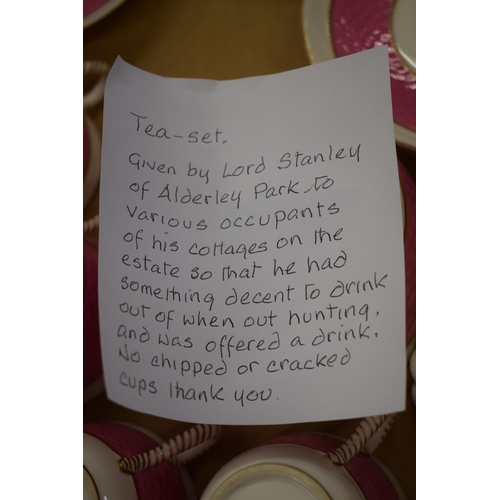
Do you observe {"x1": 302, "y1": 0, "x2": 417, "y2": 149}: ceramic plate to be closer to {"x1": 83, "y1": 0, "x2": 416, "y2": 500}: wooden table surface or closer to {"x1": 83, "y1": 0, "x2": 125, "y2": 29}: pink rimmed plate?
{"x1": 83, "y1": 0, "x2": 416, "y2": 500}: wooden table surface

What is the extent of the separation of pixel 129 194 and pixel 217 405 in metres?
0.21

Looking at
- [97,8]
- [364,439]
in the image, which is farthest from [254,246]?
[97,8]

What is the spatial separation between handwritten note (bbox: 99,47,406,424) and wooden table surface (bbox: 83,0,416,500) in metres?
0.08

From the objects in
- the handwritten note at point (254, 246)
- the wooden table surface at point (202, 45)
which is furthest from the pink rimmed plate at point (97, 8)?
the handwritten note at point (254, 246)

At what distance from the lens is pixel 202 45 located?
0.56 m

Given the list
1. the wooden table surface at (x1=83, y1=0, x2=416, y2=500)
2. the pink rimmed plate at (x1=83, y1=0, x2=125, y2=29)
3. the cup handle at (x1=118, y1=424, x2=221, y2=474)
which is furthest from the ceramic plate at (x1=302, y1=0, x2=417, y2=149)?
the cup handle at (x1=118, y1=424, x2=221, y2=474)

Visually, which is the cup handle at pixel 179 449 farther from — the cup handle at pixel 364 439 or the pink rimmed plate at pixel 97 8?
the pink rimmed plate at pixel 97 8

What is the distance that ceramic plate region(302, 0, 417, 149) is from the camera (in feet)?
1.43

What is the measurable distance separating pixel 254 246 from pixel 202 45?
27cm

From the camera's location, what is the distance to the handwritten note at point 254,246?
396 millimetres

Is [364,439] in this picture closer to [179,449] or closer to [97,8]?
[179,449]

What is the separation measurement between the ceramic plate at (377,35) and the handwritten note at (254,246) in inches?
1.6

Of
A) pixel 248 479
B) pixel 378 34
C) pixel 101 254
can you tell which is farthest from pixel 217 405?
pixel 378 34

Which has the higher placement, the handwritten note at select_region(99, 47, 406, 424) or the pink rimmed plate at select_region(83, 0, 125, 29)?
the pink rimmed plate at select_region(83, 0, 125, 29)
